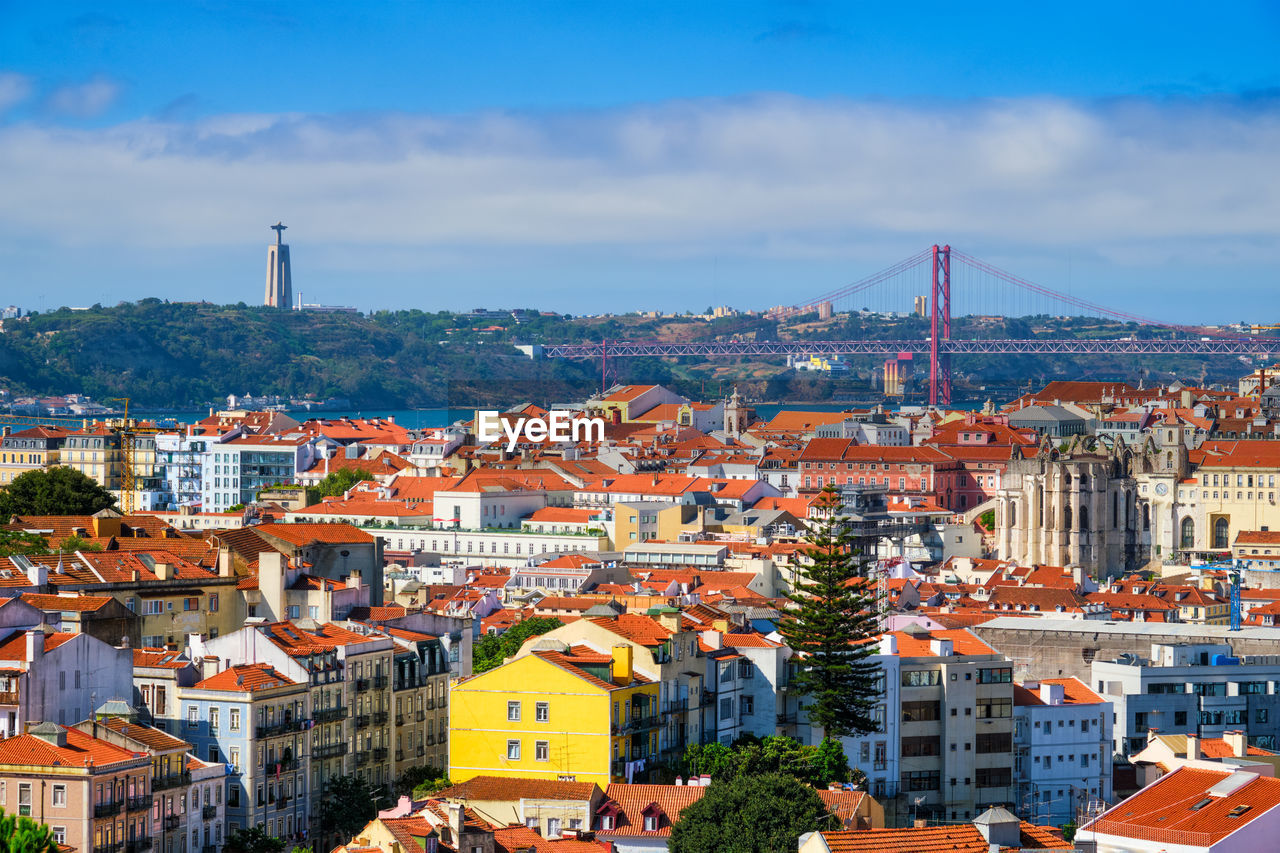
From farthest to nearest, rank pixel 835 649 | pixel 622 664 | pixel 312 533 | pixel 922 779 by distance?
pixel 312 533 < pixel 835 649 < pixel 922 779 < pixel 622 664

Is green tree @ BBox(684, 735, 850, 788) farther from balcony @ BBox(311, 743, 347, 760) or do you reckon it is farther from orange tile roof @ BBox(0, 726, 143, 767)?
orange tile roof @ BBox(0, 726, 143, 767)

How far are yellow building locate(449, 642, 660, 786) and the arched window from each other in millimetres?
65367

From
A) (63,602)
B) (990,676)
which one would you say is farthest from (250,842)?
(990,676)

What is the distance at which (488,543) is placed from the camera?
90.4m

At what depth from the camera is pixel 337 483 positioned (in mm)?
110188

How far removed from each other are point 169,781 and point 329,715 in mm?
5507

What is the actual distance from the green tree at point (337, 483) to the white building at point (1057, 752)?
63.5 m

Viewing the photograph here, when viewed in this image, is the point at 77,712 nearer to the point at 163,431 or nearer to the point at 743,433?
the point at 163,431

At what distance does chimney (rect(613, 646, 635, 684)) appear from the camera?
130ft

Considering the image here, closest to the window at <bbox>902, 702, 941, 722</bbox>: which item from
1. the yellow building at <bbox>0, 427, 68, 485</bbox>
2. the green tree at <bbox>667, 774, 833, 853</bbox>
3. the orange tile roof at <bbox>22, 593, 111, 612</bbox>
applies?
the green tree at <bbox>667, 774, 833, 853</bbox>

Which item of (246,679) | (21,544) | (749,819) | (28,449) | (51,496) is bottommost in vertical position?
(749,819)

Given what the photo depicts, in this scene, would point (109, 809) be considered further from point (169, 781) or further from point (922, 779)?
point (922, 779)

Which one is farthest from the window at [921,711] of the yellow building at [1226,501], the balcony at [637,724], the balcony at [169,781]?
the yellow building at [1226,501]

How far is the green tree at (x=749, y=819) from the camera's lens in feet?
105
